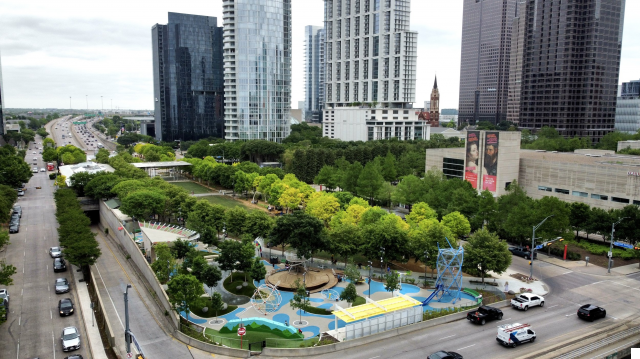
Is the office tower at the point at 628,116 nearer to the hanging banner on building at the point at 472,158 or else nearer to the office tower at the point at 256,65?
the office tower at the point at 256,65

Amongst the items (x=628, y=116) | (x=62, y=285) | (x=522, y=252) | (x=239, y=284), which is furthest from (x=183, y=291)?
(x=628, y=116)

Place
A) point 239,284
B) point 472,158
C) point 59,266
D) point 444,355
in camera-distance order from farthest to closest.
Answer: point 472,158, point 59,266, point 239,284, point 444,355

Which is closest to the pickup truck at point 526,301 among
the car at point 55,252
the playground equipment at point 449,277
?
the playground equipment at point 449,277

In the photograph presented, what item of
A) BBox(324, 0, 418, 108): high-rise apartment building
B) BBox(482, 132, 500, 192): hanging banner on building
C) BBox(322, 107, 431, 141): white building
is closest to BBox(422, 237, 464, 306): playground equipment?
BBox(482, 132, 500, 192): hanging banner on building

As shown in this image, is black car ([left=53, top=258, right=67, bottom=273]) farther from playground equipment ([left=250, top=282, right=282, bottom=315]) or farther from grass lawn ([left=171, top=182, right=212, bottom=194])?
grass lawn ([left=171, top=182, right=212, bottom=194])

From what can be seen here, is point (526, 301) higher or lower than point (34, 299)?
higher

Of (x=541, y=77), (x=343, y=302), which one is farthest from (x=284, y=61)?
A: (x=343, y=302)

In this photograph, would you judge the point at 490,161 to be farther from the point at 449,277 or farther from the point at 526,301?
the point at 526,301
